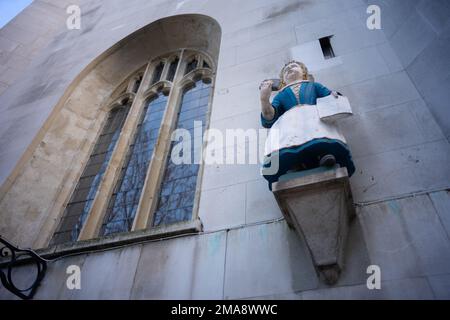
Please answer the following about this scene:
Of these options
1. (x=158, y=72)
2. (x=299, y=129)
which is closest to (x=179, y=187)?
(x=299, y=129)

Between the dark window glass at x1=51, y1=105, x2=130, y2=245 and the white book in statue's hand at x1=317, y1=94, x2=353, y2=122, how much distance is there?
4.36 m

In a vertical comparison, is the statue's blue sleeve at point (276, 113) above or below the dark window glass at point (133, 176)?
below

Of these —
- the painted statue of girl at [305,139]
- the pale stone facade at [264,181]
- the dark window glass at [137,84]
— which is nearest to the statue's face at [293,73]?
the painted statue of girl at [305,139]

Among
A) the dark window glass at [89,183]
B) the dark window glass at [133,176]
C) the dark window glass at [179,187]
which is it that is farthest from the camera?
the dark window glass at [89,183]

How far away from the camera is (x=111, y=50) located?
897cm

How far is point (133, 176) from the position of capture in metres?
6.06

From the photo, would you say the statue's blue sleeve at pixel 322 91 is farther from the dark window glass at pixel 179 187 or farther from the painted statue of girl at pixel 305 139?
the dark window glass at pixel 179 187

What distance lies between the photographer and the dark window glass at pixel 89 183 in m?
5.61

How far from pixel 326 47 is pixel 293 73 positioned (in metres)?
1.97

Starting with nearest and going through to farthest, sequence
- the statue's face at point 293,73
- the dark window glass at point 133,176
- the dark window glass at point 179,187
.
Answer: the statue's face at point 293,73 → the dark window glass at point 179,187 → the dark window glass at point 133,176

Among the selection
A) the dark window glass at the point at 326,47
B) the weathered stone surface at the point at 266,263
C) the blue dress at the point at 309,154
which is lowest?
the weathered stone surface at the point at 266,263

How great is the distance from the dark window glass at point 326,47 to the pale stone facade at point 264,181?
121 millimetres

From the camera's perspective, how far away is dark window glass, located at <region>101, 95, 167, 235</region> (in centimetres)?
534

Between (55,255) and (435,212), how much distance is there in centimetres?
427
